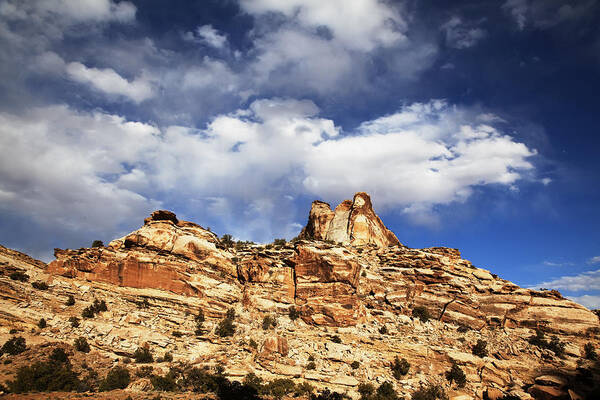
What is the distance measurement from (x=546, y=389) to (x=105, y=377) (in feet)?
142

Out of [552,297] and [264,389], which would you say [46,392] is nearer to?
[264,389]

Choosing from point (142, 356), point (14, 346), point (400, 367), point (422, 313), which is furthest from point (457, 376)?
point (14, 346)

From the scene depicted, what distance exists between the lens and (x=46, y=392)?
24578 mm

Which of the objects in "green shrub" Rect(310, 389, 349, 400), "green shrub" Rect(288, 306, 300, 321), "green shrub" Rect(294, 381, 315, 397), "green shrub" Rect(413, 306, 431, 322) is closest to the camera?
"green shrub" Rect(310, 389, 349, 400)

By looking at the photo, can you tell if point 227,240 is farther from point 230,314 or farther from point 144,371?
point 144,371

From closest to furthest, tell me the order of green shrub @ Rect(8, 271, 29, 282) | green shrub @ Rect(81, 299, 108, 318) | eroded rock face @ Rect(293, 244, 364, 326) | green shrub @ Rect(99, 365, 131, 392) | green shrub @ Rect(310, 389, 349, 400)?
green shrub @ Rect(99, 365, 131, 392) < green shrub @ Rect(310, 389, 349, 400) < green shrub @ Rect(8, 271, 29, 282) < green shrub @ Rect(81, 299, 108, 318) < eroded rock face @ Rect(293, 244, 364, 326)

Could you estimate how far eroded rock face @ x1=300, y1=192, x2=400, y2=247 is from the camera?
70562 mm

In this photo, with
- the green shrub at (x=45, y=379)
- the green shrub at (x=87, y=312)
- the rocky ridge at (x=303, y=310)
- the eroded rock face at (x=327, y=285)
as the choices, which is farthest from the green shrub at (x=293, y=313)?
the green shrub at (x=45, y=379)

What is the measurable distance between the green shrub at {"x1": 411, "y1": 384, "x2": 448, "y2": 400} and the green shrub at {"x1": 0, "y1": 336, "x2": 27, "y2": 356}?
3827cm

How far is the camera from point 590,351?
3569cm

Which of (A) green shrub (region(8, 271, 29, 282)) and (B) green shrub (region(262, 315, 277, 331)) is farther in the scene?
(B) green shrub (region(262, 315, 277, 331))

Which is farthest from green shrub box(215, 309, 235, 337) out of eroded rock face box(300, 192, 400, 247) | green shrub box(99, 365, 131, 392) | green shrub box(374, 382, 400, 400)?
eroded rock face box(300, 192, 400, 247)

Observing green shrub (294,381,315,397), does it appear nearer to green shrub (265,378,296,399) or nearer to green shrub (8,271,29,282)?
green shrub (265,378,296,399)

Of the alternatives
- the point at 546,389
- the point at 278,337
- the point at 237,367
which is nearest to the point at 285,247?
the point at 278,337
